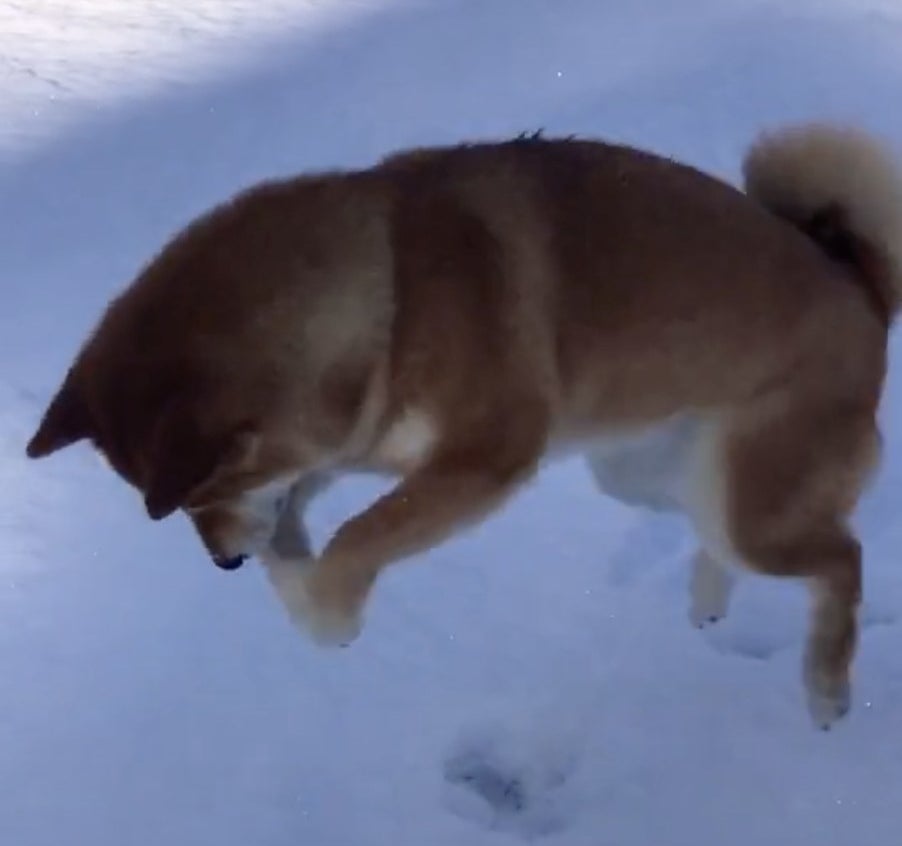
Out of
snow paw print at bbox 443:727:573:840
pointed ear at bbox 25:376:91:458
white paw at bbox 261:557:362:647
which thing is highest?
pointed ear at bbox 25:376:91:458

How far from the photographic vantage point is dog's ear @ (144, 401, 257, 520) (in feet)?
5.99

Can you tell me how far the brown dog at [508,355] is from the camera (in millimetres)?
1939

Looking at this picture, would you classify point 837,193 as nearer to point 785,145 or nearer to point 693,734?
point 785,145

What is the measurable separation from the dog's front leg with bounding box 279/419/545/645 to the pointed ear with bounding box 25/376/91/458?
0.37 metres

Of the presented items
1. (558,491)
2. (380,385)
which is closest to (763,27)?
(558,491)

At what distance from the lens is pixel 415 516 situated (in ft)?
6.79

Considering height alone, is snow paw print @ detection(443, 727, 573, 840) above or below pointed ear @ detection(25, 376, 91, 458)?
below

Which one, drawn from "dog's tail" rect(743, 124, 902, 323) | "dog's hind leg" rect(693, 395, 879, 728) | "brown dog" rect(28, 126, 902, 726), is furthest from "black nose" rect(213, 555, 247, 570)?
"dog's tail" rect(743, 124, 902, 323)

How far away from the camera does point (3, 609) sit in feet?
8.30

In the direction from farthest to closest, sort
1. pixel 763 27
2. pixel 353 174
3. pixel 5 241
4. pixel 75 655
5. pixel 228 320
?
pixel 763 27 → pixel 5 241 → pixel 75 655 → pixel 353 174 → pixel 228 320

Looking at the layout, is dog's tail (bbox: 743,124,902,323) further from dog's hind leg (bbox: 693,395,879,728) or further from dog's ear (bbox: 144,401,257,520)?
dog's ear (bbox: 144,401,257,520)

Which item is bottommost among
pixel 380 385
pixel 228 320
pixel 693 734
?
pixel 693 734

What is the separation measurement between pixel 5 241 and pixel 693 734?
179 cm

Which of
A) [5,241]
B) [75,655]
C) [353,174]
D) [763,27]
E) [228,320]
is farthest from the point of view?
[763,27]
